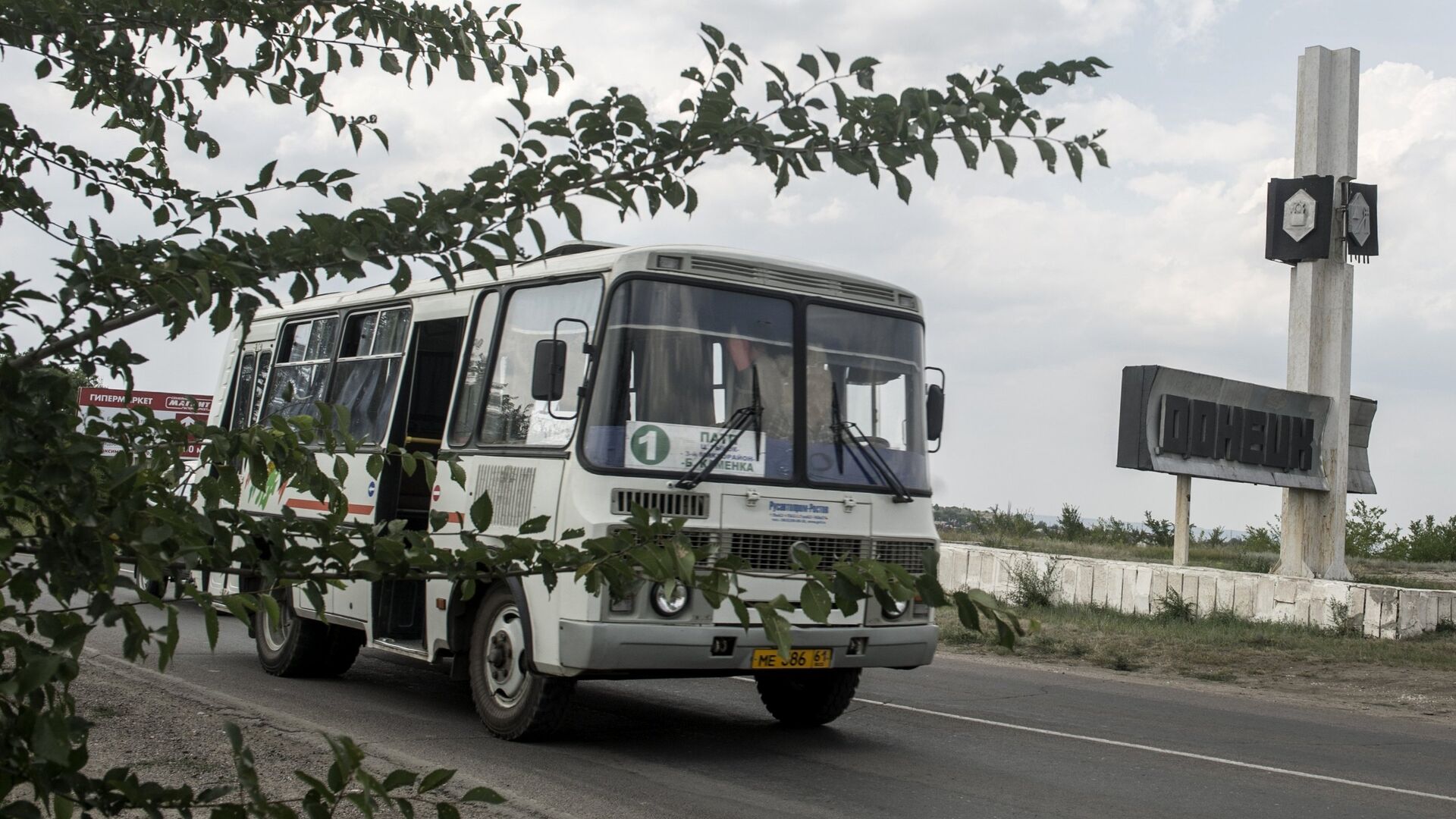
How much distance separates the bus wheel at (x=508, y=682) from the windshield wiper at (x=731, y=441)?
1.27 m

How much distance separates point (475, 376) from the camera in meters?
9.27

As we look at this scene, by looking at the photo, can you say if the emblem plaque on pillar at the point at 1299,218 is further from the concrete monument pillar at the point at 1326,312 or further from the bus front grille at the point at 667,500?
the bus front grille at the point at 667,500

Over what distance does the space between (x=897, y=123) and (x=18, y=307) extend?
159cm

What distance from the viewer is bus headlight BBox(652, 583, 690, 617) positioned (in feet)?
8.48

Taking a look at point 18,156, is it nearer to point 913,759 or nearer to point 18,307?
point 18,307

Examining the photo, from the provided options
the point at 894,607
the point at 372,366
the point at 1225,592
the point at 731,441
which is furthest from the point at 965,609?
the point at 1225,592

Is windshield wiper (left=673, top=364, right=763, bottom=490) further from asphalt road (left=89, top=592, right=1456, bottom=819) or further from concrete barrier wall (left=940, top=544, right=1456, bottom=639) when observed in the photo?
concrete barrier wall (left=940, top=544, right=1456, bottom=639)

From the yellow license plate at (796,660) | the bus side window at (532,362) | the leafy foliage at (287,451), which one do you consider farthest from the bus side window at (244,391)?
the leafy foliage at (287,451)

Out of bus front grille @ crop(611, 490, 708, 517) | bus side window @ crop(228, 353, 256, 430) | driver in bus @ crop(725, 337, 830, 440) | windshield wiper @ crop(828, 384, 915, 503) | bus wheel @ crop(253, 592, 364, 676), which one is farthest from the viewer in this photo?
bus side window @ crop(228, 353, 256, 430)

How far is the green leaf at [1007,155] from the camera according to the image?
2611mm

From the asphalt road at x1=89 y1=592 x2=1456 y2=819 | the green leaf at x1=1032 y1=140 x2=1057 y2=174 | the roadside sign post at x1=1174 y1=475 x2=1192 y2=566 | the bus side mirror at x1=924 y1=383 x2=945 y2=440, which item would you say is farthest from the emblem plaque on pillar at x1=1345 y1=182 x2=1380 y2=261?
the green leaf at x1=1032 y1=140 x2=1057 y2=174

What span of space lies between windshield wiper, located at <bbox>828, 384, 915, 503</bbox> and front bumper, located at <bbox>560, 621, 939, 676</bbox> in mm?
929

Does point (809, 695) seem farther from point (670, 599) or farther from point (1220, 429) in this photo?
point (1220, 429)

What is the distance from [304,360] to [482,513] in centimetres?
960
